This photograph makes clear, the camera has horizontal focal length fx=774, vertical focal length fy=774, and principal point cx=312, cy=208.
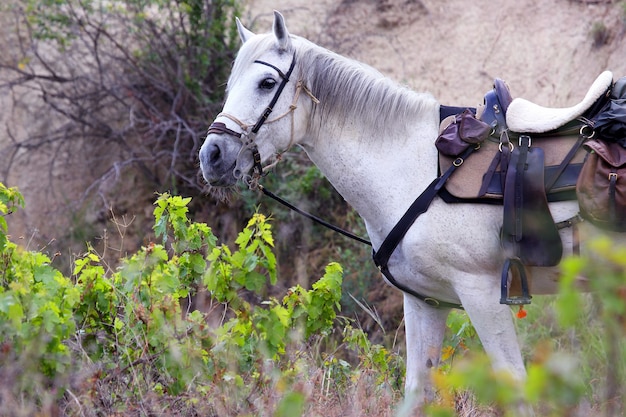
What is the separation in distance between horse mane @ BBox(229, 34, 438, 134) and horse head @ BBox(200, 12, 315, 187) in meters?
0.02

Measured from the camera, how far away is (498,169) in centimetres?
310

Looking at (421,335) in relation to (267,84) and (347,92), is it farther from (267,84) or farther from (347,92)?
(267,84)

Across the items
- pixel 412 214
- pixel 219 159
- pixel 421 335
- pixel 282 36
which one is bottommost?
pixel 421 335

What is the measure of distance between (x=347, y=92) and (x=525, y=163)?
83 cm

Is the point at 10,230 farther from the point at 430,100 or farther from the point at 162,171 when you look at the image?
the point at 430,100

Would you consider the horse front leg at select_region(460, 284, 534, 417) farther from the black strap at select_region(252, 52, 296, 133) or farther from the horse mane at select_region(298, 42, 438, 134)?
the black strap at select_region(252, 52, 296, 133)

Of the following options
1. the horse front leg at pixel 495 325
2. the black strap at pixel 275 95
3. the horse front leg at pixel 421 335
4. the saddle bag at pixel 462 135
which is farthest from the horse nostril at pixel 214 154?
the horse front leg at pixel 495 325

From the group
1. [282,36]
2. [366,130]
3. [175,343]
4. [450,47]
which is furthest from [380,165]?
[450,47]

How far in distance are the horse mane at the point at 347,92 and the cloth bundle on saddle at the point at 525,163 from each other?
24 centimetres

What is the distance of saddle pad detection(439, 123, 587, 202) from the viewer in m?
3.05

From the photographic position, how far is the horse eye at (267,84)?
331cm

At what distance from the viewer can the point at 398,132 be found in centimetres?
332

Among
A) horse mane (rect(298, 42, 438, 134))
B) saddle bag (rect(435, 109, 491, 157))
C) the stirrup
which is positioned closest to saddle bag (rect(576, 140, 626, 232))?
the stirrup

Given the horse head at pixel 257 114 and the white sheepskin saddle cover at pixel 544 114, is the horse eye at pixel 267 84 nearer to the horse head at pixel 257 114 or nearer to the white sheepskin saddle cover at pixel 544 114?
the horse head at pixel 257 114
